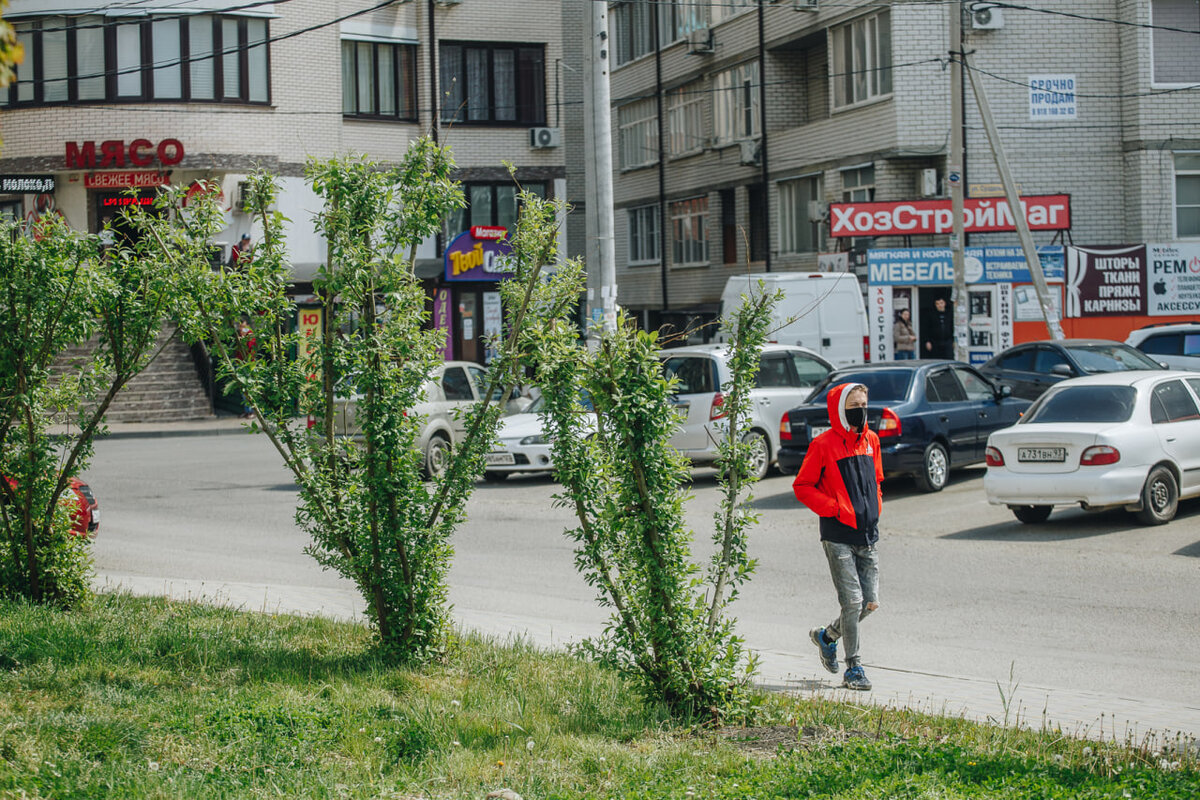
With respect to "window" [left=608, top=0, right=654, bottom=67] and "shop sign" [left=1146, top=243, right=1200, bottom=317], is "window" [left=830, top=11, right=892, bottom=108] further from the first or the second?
"window" [left=608, top=0, right=654, bottom=67]

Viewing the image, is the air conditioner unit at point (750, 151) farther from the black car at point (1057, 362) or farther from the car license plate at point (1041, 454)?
the car license plate at point (1041, 454)

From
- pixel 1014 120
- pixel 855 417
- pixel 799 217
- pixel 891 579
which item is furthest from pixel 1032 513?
pixel 799 217

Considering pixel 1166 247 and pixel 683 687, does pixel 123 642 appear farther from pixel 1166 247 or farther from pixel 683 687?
pixel 1166 247

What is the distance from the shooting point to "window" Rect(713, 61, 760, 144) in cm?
3484

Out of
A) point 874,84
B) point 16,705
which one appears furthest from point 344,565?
point 874,84

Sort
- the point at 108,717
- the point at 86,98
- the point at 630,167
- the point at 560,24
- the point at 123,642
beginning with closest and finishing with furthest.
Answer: the point at 108,717
the point at 123,642
the point at 86,98
the point at 560,24
the point at 630,167

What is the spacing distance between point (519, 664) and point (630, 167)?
116 ft

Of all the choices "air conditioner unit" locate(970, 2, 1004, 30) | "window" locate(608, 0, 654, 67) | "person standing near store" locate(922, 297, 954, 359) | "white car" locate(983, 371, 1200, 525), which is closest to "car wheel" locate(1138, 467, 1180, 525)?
"white car" locate(983, 371, 1200, 525)

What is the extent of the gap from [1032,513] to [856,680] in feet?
23.5

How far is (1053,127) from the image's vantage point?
29438mm

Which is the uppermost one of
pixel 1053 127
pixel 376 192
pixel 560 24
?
pixel 560 24

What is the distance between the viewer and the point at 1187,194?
29.6 metres

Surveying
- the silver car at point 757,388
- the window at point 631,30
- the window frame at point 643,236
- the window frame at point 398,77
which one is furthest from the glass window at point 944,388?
the window at point 631,30

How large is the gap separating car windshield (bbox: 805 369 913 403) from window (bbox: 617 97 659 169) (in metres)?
24.3
